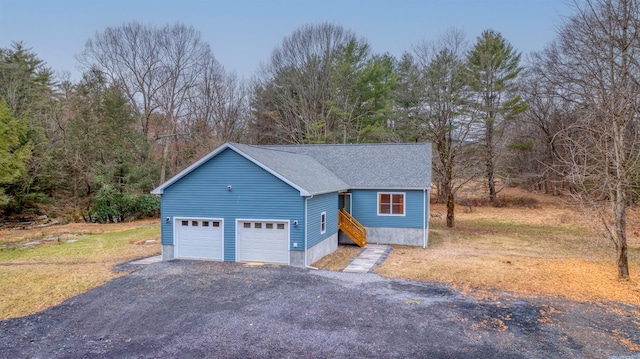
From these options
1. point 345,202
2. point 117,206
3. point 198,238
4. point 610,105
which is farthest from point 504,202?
point 117,206

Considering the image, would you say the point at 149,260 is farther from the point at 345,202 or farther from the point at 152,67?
the point at 152,67

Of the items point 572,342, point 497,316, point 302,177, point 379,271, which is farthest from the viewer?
point 302,177

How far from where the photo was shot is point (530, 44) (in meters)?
29.6

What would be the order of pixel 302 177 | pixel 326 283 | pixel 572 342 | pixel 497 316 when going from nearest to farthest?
pixel 572 342 → pixel 497 316 → pixel 326 283 → pixel 302 177

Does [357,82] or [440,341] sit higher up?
[357,82]

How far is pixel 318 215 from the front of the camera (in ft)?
46.4

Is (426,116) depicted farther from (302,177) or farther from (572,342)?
(572,342)

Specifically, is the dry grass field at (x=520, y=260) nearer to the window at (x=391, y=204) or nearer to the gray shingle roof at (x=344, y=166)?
the window at (x=391, y=204)

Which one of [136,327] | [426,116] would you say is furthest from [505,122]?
[136,327]

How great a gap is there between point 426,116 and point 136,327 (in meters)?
21.6

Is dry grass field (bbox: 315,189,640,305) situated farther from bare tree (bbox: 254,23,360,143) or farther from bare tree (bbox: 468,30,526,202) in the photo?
bare tree (bbox: 254,23,360,143)

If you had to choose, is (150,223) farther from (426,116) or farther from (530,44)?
(530,44)

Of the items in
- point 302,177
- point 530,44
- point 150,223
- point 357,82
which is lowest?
point 150,223

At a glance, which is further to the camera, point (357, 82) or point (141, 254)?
point (357, 82)
